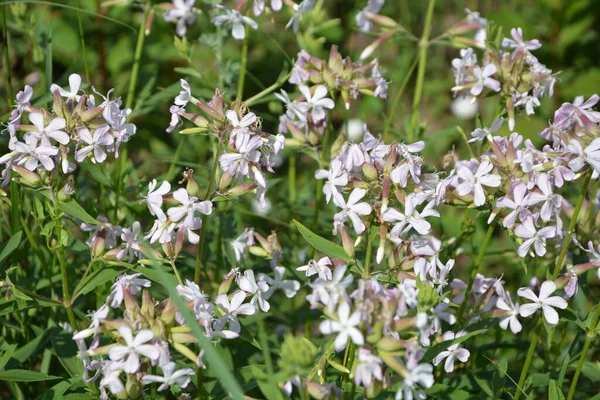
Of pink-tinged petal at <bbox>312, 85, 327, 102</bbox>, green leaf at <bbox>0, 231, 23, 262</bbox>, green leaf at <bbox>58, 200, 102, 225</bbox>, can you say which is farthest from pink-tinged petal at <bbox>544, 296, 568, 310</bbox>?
green leaf at <bbox>0, 231, 23, 262</bbox>

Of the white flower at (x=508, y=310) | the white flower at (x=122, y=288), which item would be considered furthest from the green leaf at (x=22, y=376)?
the white flower at (x=508, y=310)

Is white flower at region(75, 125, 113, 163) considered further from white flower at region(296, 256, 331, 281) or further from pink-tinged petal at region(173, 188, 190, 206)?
white flower at region(296, 256, 331, 281)

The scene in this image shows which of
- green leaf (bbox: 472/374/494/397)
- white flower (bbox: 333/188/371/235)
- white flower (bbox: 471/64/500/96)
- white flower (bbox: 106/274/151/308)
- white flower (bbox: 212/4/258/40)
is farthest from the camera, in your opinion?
white flower (bbox: 212/4/258/40)

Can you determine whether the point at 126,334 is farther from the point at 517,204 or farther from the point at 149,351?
the point at 517,204

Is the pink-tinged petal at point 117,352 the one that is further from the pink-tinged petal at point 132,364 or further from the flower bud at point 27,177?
the flower bud at point 27,177

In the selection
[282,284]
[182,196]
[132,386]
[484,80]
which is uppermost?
[484,80]

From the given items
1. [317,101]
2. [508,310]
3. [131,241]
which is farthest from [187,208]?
[508,310]
